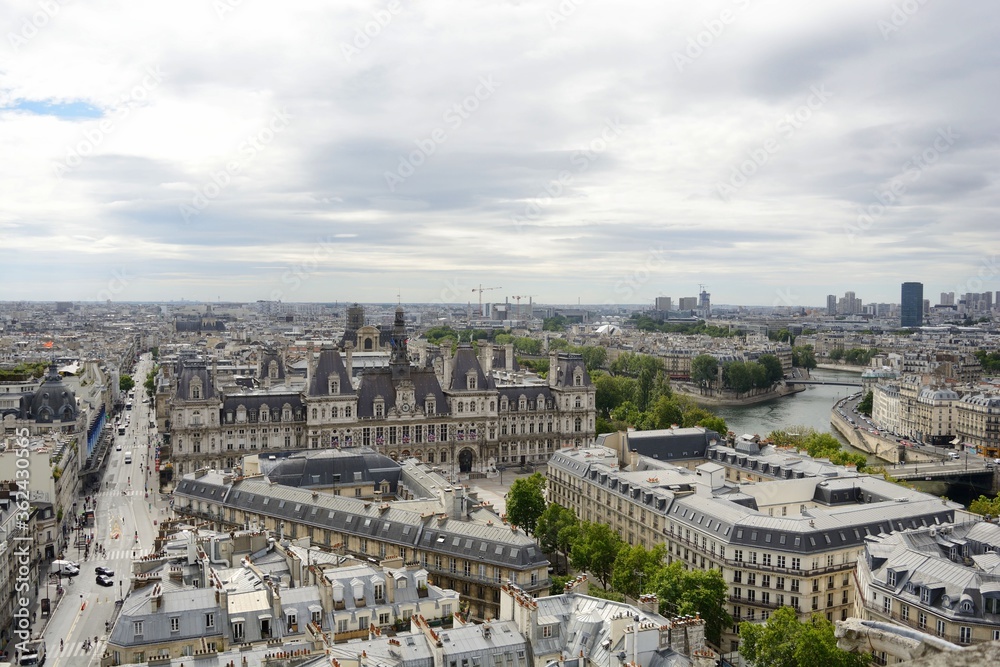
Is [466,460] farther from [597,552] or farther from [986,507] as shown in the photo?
[986,507]

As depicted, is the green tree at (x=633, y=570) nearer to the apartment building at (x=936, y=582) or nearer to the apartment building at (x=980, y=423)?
the apartment building at (x=936, y=582)

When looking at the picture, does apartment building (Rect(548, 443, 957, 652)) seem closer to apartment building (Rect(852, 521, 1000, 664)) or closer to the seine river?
apartment building (Rect(852, 521, 1000, 664))

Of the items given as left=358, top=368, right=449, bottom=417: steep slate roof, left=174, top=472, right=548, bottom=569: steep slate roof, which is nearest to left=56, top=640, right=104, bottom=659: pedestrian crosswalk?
left=174, top=472, right=548, bottom=569: steep slate roof

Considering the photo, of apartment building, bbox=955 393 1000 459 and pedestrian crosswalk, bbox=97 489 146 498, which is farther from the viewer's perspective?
apartment building, bbox=955 393 1000 459

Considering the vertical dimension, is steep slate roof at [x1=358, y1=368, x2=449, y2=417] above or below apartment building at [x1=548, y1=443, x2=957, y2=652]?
above

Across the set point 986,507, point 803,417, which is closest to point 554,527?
point 986,507

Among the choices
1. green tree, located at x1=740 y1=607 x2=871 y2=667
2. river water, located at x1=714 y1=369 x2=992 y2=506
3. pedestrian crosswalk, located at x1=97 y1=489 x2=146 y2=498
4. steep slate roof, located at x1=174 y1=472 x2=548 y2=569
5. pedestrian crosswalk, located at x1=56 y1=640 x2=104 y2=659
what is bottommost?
river water, located at x1=714 y1=369 x2=992 y2=506
